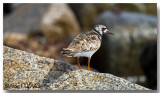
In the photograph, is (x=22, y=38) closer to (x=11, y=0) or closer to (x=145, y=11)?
(x=11, y=0)

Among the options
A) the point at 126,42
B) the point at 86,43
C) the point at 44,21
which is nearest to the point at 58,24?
the point at 44,21

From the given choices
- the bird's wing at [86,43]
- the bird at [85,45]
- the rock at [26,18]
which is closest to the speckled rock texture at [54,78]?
the bird at [85,45]

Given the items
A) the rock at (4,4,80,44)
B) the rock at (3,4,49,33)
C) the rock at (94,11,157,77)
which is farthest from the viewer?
the rock at (4,4,80,44)

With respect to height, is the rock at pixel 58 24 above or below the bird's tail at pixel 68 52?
→ above

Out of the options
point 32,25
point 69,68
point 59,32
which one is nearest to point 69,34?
point 59,32

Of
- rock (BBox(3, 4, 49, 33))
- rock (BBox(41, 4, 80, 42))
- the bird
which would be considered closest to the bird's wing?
the bird

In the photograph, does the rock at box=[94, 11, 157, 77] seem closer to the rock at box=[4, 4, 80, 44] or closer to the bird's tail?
the rock at box=[4, 4, 80, 44]

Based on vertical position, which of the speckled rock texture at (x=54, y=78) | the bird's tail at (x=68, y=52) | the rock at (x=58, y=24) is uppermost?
the rock at (x=58, y=24)

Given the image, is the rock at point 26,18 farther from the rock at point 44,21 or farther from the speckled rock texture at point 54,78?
the speckled rock texture at point 54,78
